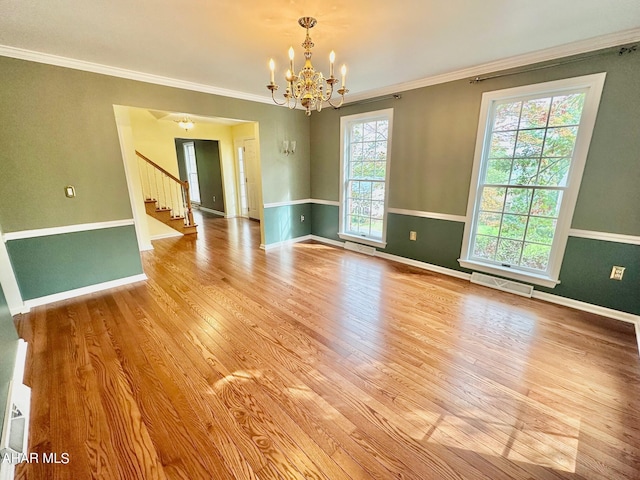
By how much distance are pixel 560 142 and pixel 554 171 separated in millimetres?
289

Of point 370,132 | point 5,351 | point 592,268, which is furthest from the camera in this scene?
point 370,132

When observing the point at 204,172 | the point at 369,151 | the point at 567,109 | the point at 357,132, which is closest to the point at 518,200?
the point at 567,109

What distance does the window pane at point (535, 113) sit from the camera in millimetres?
2834

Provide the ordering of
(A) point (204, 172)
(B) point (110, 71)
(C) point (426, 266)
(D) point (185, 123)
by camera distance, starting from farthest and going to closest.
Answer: (A) point (204, 172) → (D) point (185, 123) → (C) point (426, 266) → (B) point (110, 71)

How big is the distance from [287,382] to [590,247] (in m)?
3.21

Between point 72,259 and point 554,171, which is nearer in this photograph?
point 554,171

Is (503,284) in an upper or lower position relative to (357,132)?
lower

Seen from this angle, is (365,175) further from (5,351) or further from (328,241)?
(5,351)

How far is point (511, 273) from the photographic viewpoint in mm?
3236

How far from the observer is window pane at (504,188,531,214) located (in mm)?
3064

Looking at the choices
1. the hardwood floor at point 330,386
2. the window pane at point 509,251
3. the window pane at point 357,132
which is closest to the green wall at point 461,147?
the window pane at point 357,132

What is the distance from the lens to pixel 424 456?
4.64ft

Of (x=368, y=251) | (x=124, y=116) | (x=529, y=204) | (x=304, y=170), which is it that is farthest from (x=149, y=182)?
(x=529, y=204)

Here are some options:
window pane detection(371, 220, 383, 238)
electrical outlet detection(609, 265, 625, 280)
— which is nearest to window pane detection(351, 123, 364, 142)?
window pane detection(371, 220, 383, 238)
